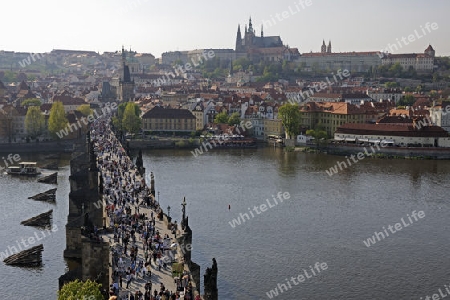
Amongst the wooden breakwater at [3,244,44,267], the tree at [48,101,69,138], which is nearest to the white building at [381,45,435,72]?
the tree at [48,101,69,138]

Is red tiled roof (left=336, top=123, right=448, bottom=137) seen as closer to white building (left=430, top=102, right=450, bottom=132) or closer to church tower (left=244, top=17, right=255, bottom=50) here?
white building (left=430, top=102, right=450, bottom=132)

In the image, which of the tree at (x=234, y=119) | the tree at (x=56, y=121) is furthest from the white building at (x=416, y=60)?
the tree at (x=56, y=121)

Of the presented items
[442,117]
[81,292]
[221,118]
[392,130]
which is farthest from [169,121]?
[81,292]

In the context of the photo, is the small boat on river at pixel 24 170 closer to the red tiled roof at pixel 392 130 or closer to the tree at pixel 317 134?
the tree at pixel 317 134

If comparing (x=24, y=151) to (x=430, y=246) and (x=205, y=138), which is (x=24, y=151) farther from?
(x=430, y=246)

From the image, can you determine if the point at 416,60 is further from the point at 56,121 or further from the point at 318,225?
the point at 318,225
